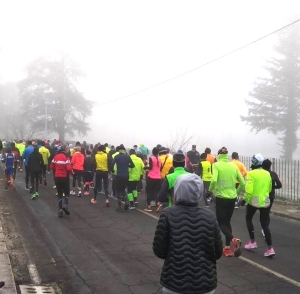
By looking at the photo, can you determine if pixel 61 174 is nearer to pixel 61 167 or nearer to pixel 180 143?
pixel 61 167

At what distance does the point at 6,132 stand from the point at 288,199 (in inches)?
2157

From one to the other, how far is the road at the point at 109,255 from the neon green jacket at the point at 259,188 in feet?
3.25

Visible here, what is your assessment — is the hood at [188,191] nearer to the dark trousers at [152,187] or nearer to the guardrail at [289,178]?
the dark trousers at [152,187]

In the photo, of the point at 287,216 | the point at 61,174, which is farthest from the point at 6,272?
the point at 287,216

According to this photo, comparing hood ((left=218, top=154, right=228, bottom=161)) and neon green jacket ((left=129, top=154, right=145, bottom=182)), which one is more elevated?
hood ((left=218, top=154, right=228, bottom=161))

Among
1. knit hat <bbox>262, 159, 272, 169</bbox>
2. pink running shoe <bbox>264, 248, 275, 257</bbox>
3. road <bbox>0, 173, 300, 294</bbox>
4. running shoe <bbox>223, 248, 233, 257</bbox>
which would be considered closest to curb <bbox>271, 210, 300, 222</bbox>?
road <bbox>0, 173, 300, 294</bbox>

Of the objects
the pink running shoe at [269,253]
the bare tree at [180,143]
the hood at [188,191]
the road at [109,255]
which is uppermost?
the bare tree at [180,143]

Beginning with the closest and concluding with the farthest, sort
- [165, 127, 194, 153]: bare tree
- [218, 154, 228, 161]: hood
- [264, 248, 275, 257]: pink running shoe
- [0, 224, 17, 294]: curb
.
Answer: [0, 224, 17, 294]: curb < [264, 248, 275, 257]: pink running shoe < [218, 154, 228, 161]: hood < [165, 127, 194, 153]: bare tree

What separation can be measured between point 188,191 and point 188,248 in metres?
0.45

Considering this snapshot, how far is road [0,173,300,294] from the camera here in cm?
629

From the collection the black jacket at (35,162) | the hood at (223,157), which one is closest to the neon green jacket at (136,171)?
the black jacket at (35,162)

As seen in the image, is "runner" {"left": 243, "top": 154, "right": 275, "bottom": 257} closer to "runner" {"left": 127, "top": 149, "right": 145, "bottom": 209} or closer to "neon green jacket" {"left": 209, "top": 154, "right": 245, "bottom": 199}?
"neon green jacket" {"left": 209, "top": 154, "right": 245, "bottom": 199}

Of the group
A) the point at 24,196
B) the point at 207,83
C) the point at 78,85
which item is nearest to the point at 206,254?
the point at 24,196

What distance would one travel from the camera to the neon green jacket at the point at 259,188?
26.2 ft
